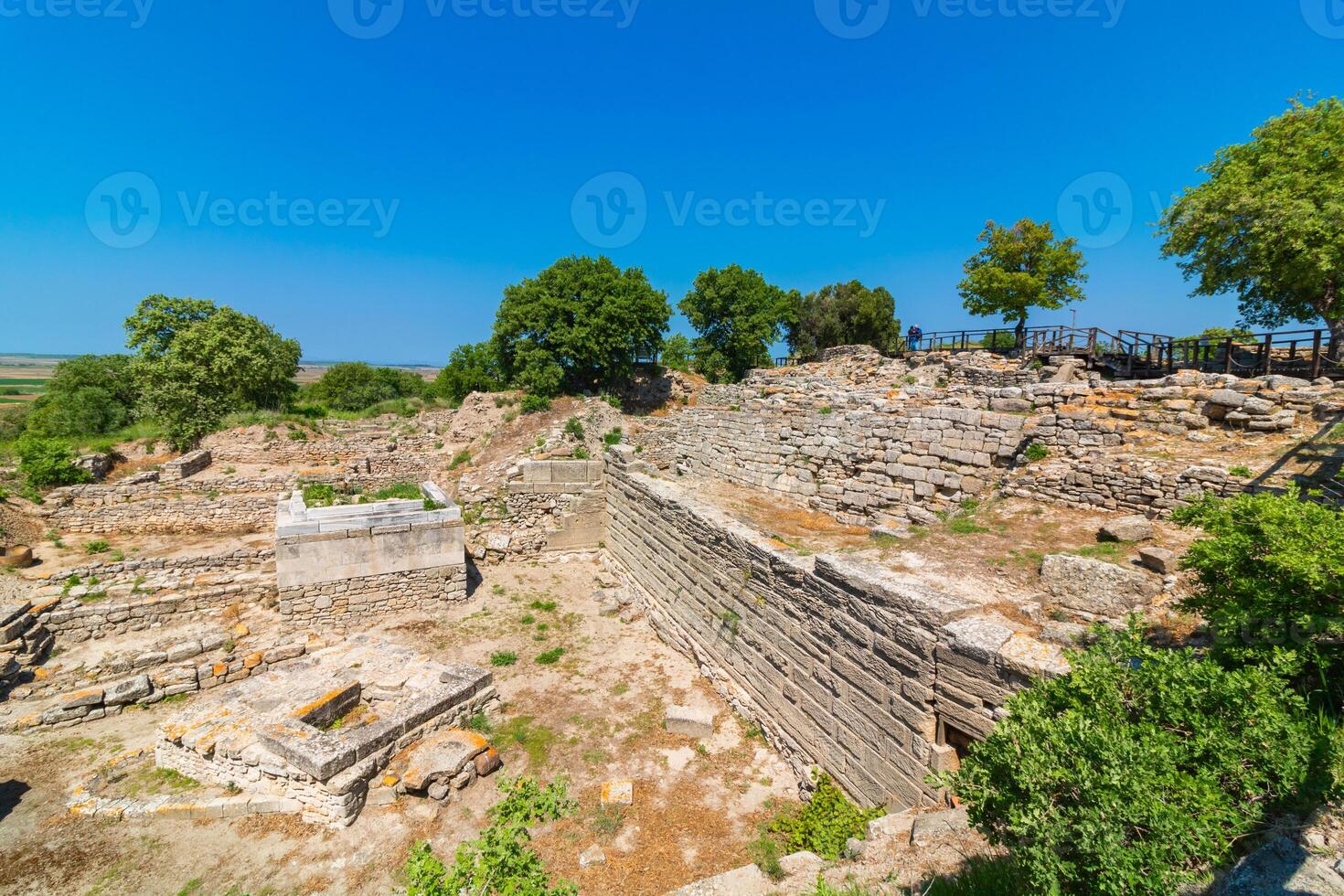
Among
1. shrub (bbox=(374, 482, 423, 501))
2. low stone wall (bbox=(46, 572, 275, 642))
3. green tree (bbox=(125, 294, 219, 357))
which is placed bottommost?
low stone wall (bbox=(46, 572, 275, 642))

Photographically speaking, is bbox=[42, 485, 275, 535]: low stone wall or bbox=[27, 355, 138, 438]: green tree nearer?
bbox=[42, 485, 275, 535]: low stone wall

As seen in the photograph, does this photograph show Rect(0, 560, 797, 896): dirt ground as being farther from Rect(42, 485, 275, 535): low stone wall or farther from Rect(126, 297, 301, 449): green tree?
Rect(126, 297, 301, 449): green tree

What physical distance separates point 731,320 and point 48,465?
29.5 metres

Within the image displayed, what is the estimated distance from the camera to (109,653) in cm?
777

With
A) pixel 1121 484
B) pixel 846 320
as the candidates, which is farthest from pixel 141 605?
pixel 846 320

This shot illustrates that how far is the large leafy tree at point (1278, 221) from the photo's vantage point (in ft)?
38.2

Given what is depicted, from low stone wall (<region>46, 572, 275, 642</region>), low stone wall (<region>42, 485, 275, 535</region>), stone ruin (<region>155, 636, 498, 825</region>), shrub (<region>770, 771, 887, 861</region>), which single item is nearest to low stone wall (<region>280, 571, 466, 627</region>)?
low stone wall (<region>46, 572, 275, 642</region>)

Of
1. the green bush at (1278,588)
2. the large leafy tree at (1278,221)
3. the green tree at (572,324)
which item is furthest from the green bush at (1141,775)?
the green tree at (572,324)

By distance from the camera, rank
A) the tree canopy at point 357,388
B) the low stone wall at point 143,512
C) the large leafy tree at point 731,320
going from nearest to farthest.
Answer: the low stone wall at point 143,512 < the large leafy tree at point 731,320 < the tree canopy at point 357,388

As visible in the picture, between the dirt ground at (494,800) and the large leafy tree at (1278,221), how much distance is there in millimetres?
16395

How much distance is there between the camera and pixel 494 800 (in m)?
5.48

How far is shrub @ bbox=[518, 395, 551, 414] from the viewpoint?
878 inches

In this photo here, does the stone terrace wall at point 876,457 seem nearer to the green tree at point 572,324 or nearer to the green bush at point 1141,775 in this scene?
the green bush at point 1141,775

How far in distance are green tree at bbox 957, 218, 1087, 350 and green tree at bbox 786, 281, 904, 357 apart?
13876mm
